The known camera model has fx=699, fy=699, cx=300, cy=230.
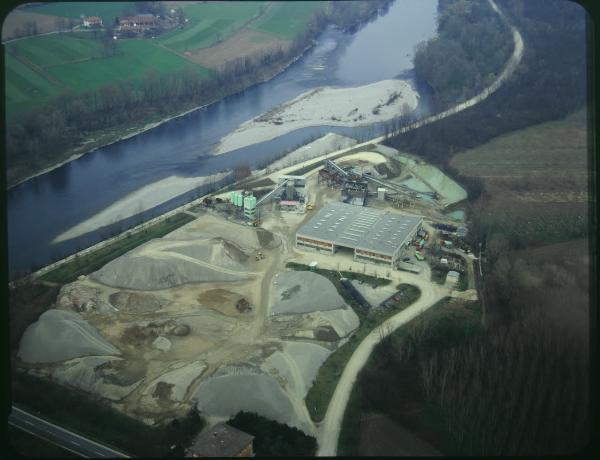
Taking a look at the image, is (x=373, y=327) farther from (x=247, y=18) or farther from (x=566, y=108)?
(x=247, y=18)

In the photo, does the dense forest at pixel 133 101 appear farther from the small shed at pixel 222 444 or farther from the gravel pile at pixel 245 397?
the small shed at pixel 222 444

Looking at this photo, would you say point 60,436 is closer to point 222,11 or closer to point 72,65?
point 72,65

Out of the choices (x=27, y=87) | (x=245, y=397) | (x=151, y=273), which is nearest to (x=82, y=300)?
(x=151, y=273)

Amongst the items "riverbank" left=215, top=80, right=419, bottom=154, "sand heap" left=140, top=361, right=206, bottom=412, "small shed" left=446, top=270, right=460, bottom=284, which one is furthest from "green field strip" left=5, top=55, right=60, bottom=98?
"small shed" left=446, top=270, right=460, bottom=284

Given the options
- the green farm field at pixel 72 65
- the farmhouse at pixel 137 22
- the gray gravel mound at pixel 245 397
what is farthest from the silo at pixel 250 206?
the farmhouse at pixel 137 22

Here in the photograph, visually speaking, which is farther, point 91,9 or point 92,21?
point 92,21

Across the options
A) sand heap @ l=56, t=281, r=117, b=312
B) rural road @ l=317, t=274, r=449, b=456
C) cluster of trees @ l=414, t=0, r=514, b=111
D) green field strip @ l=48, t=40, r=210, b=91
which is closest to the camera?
rural road @ l=317, t=274, r=449, b=456

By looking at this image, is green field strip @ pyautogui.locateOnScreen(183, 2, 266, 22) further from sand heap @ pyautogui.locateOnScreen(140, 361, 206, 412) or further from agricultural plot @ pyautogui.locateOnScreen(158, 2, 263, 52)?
sand heap @ pyautogui.locateOnScreen(140, 361, 206, 412)
